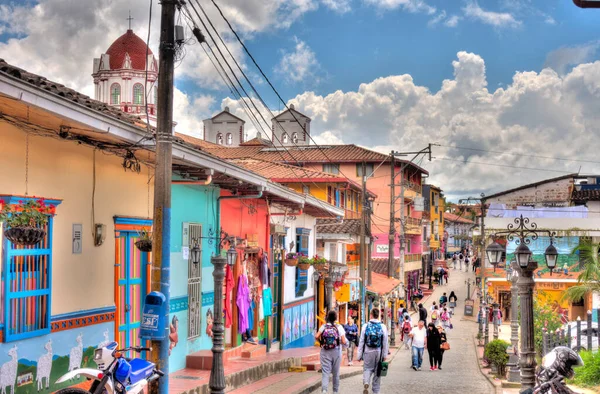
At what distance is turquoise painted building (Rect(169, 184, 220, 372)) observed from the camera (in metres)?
14.1

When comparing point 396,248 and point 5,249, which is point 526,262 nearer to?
point 5,249

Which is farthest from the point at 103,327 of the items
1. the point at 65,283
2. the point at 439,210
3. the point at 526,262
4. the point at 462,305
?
the point at 439,210

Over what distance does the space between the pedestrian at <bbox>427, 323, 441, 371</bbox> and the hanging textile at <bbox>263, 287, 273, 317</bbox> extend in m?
5.17

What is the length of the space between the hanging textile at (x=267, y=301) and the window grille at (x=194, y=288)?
467cm

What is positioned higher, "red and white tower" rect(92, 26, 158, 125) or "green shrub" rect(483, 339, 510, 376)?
"red and white tower" rect(92, 26, 158, 125)

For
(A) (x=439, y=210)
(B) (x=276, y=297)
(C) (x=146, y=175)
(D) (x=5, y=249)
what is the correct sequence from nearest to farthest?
(D) (x=5, y=249)
(C) (x=146, y=175)
(B) (x=276, y=297)
(A) (x=439, y=210)

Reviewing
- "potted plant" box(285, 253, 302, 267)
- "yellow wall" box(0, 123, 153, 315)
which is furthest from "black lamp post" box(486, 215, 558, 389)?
"potted plant" box(285, 253, 302, 267)

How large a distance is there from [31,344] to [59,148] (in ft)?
8.27

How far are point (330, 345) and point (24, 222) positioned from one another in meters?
6.61

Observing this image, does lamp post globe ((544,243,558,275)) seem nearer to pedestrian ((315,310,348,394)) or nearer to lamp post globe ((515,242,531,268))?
lamp post globe ((515,242,531,268))

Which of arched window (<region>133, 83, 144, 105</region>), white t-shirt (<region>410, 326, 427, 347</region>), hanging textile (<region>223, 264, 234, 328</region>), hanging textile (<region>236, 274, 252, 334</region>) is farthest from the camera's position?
arched window (<region>133, 83, 144, 105</region>)

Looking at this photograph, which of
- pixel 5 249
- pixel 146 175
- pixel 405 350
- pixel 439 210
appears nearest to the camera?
pixel 5 249

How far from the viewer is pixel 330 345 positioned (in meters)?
13.5

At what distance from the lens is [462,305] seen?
59.4m
